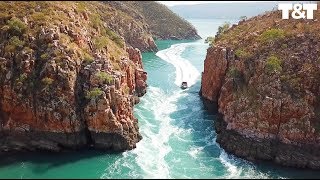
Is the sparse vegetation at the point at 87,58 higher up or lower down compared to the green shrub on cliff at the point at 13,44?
lower down

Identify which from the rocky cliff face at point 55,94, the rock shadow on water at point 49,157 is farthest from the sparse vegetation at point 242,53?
the rock shadow on water at point 49,157

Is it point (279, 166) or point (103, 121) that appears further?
point (103, 121)

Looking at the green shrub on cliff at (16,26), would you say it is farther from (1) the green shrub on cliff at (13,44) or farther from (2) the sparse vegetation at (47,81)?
(2) the sparse vegetation at (47,81)

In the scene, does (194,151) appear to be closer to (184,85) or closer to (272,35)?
(272,35)

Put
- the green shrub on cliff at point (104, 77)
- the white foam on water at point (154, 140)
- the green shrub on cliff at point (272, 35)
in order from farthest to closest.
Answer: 1. the green shrub on cliff at point (272, 35)
2. the green shrub on cliff at point (104, 77)
3. the white foam on water at point (154, 140)

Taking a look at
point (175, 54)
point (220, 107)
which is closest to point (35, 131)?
point (220, 107)

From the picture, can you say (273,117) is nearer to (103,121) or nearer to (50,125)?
(103,121)

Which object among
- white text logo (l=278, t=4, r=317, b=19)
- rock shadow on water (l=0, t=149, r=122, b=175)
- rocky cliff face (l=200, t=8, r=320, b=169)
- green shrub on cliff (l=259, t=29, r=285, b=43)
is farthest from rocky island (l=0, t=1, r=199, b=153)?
white text logo (l=278, t=4, r=317, b=19)

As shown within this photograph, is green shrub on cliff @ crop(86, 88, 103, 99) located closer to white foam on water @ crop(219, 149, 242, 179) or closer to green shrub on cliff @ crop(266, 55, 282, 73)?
white foam on water @ crop(219, 149, 242, 179)
